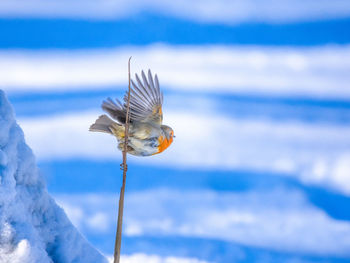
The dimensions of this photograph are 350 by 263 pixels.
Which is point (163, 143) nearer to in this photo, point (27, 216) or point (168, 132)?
point (168, 132)

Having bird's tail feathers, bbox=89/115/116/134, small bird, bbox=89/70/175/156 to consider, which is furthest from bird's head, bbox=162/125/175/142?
bird's tail feathers, bbox=89/115/116/134

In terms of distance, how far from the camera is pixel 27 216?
5605 mm

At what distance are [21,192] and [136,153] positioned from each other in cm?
146

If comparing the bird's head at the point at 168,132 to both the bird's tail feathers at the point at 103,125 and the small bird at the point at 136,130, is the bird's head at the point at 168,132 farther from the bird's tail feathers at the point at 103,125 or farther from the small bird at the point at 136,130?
the bird's tail feathers at the point at 103,125

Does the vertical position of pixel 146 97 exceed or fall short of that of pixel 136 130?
it exceeds it

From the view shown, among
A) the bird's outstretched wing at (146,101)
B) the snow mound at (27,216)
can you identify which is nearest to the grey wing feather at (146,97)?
the bird's outstretched wing at (146,101)

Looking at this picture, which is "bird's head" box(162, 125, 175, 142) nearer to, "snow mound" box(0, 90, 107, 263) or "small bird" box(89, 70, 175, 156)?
"small bird" box(89, 70, 175, 156)

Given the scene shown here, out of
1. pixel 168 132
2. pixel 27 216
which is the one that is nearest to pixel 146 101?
pixel 168 132

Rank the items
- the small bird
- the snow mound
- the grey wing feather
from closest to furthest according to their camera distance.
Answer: the snow mound < the small bird < the grey wing feather

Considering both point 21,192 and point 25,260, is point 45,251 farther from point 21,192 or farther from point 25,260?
point 21,192

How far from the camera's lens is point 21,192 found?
5762mm

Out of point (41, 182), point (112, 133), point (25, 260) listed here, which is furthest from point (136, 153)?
point (25, 260)

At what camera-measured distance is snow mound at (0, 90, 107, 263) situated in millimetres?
5168

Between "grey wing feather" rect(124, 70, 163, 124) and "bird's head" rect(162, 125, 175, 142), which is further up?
"grey wing feather" rect(124, 70, 163, 124)
